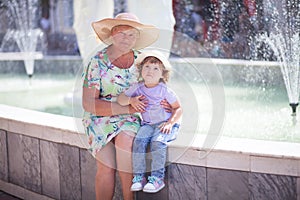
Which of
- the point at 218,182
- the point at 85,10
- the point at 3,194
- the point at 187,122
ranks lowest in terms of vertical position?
the point at 3,194

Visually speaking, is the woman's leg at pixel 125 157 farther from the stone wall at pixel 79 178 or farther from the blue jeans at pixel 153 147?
the stone wall at pixel 79 178

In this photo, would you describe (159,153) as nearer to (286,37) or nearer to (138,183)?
(138,183)

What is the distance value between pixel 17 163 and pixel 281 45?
135 inches

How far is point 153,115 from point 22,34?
9509mm

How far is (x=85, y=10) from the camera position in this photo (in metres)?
5.30

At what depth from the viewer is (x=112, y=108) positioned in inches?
115

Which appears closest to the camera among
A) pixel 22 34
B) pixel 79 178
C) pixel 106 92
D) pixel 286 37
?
pixel 106 92

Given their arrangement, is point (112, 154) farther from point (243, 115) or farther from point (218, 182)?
point (243, 115)

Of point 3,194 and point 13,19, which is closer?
point 3,194

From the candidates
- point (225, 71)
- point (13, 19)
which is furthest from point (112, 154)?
point (13, 19)

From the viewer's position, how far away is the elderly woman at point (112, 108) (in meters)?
2.90

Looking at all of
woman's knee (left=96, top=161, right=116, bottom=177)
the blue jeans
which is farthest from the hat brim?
woman's knee (left=96, top=161, right=116, bottom=177)

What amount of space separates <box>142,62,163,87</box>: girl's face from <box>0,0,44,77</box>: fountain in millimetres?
6671

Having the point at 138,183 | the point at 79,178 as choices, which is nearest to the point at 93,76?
the point at 138,183
